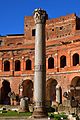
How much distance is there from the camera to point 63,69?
42719mm

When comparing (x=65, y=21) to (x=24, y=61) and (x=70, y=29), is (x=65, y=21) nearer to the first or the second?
(x=70, y=29)

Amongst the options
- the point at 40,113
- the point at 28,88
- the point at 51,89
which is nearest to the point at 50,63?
the point at 51,89

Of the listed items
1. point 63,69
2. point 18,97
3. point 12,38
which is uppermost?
point 12,38

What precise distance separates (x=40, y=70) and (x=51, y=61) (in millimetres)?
24634

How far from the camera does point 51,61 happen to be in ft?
151

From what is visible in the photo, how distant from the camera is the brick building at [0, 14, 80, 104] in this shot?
4188 centimetres

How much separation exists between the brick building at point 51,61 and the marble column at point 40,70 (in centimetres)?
1876

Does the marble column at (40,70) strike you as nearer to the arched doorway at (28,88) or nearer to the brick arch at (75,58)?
the brick arch at (75,58)

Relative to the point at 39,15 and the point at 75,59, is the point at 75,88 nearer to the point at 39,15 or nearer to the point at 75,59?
the point at 75,59

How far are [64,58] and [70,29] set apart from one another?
5424 mm

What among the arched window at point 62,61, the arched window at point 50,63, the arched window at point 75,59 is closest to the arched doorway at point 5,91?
the arched window at point 50,63

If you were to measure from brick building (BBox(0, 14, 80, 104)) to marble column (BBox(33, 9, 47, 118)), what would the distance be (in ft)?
61.6

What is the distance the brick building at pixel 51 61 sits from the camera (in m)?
41.9

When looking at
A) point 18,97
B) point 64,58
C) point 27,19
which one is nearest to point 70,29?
point 64,58
